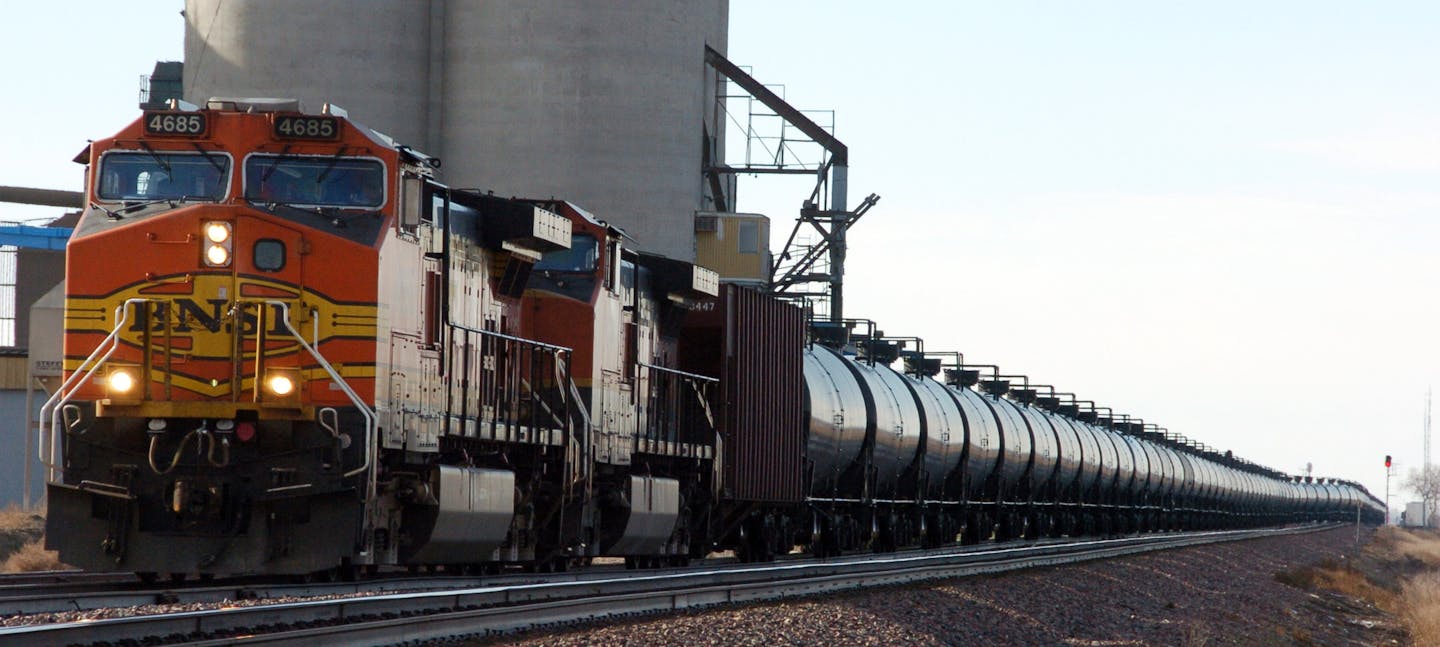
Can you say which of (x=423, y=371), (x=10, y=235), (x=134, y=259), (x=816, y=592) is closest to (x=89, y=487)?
(x=134, y=259)

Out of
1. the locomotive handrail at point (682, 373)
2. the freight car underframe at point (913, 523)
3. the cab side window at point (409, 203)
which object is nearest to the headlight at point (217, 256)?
the cab side window at point (409, 203)

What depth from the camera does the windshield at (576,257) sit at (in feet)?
62.1

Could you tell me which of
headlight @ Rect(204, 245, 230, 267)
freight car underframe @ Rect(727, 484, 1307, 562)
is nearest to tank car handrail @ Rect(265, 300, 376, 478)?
headlight @ Rect(204, 245, 230, 267)

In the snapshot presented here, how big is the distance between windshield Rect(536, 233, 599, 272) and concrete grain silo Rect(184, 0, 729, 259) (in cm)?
2524

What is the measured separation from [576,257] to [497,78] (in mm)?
26766

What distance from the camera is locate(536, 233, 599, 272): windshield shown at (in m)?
18.9

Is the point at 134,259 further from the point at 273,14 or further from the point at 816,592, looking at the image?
the point at 273,14

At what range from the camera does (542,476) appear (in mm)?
17875

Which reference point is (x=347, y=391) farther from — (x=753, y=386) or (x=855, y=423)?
(x=855, y=423)

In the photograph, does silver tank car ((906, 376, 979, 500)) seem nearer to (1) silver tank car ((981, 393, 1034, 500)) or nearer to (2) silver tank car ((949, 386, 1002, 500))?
(2) silver tank car ((949, 386, 1002, 500))

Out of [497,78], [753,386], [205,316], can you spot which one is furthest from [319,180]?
[497,78]

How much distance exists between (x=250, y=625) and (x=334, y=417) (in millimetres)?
3540

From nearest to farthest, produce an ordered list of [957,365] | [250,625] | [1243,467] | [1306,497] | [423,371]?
[250,625], [423,371], [957,365], [1243,467], [1306,497]

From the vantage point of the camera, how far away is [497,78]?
44.8m
